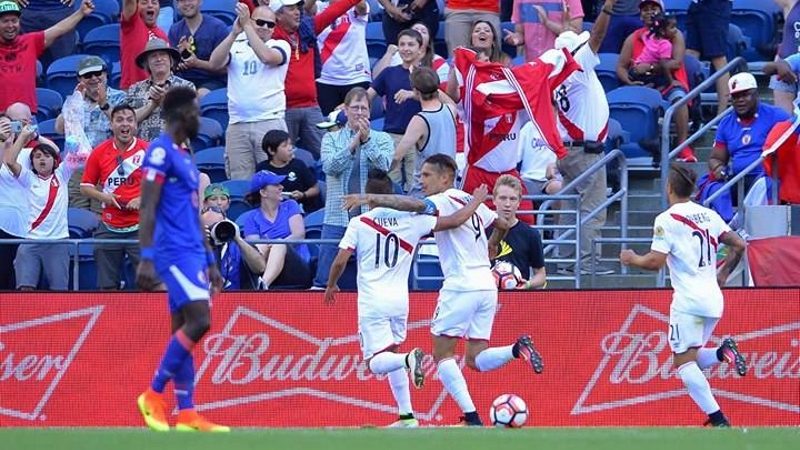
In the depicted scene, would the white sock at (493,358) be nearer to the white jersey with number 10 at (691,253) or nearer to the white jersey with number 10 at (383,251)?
the white jersey with number 10 at (383,251)

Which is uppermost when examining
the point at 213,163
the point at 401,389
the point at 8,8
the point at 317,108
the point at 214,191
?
the point at 8,8

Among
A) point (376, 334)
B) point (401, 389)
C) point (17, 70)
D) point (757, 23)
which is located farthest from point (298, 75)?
point (757, 23)

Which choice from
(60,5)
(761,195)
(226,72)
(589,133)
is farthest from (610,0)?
(60,5)

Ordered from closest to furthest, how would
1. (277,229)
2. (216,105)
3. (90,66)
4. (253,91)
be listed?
(277,229), (90,66), (253,91), (216,105)

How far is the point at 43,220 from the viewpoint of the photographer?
53.9 feet

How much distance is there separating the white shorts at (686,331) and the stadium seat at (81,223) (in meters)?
5.85

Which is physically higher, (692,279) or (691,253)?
(691,253)

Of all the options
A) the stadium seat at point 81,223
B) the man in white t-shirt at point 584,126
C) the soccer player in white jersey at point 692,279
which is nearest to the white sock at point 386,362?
the soccer player in white jersey at point 692,279

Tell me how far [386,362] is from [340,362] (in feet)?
5.90

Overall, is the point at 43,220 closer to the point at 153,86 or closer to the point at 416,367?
the point at 153,86

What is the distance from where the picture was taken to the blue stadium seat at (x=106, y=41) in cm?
2077

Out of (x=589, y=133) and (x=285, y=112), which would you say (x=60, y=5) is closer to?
(x=285, y=112)

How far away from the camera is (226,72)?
18.8m

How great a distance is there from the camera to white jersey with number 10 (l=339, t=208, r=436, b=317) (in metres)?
14.5
